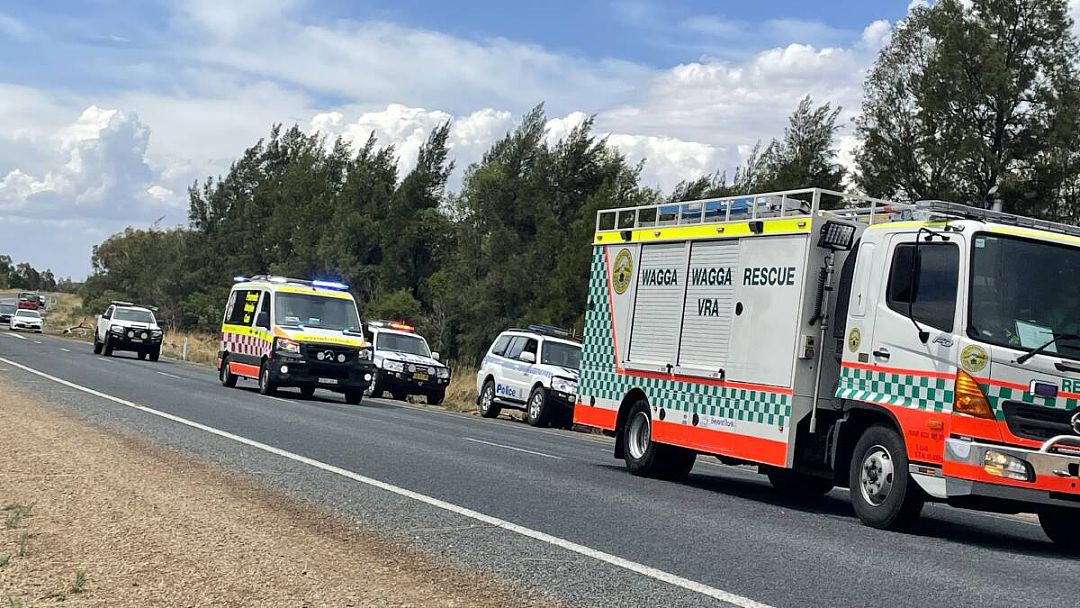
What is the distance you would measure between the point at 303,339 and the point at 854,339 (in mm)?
16334

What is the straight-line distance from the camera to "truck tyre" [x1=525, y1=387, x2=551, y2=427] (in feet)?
87.4

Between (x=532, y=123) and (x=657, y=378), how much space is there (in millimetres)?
43245

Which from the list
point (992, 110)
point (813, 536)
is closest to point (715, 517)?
point (813, 536)

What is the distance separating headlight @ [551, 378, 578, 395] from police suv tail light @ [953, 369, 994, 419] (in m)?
16.3

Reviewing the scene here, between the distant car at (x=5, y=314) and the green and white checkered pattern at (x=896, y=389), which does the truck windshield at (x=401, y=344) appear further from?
the distant car at (x=5, y=314)

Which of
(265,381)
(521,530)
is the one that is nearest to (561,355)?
(265,381)

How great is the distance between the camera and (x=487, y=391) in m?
29.3

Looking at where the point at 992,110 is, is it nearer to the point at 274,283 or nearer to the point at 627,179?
the point at 627,179

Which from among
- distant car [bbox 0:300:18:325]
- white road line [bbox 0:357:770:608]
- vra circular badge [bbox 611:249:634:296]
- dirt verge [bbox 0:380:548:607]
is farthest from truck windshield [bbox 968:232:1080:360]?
distant car [bbox 0:300:18:325]

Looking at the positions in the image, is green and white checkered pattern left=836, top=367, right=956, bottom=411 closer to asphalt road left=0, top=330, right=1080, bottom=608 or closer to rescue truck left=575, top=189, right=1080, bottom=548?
rescue truck left=575, top=189, right=1080, bottom=548

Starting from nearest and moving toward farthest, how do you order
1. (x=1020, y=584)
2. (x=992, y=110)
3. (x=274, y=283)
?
(x=1020, y=584) → (x=274, y=283) → (x=992, y=110)

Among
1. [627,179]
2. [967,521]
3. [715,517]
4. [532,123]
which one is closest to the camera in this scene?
[715,517]

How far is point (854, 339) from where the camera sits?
38.5 ft

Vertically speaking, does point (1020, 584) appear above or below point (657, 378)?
below
